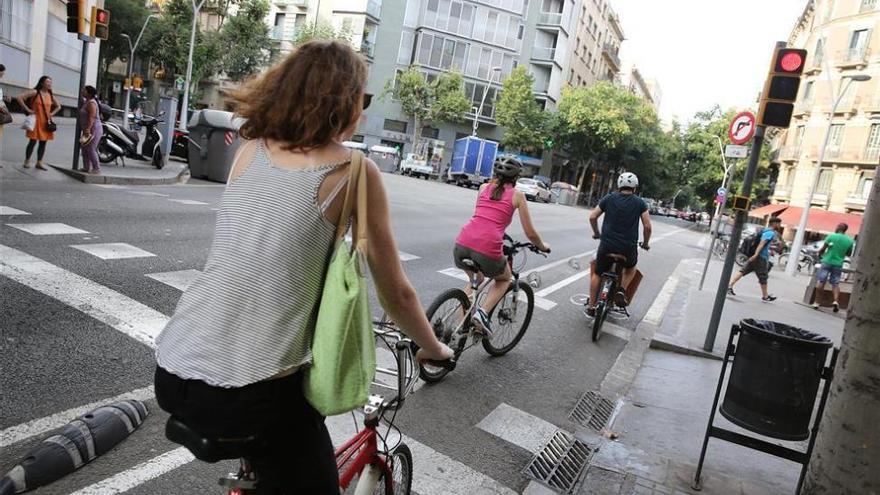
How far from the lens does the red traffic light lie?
671 cm

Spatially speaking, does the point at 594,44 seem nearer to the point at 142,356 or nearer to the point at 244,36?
the point at 244,36

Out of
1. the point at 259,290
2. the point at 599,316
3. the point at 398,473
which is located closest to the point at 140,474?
the point at 398,473

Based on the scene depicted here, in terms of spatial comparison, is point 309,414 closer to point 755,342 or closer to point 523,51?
point 755,342

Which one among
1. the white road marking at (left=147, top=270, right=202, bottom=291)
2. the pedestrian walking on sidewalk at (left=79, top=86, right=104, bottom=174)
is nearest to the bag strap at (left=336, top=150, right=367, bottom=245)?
the white road marking at (left=147, top=270, right=202, bottom=291)

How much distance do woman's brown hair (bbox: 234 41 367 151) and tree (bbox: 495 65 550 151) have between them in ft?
161

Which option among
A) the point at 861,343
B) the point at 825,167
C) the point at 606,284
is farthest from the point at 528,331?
the point at 825,167

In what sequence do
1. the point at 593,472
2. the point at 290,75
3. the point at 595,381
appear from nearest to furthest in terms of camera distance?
the point at 290,75, the point at 593,472, the point at 595,381

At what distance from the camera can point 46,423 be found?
A: 3.16 metres

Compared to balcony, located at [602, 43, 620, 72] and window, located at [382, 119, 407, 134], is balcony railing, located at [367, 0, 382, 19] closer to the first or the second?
window, located at [382, 119, 407, 134]

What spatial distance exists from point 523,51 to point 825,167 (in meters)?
24.9

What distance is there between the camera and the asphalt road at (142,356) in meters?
3.12

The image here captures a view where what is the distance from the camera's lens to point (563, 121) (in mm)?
50938

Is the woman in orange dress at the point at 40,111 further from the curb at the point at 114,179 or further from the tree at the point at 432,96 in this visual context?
the tree at the point at 432,96

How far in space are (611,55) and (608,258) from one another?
72.4 m
